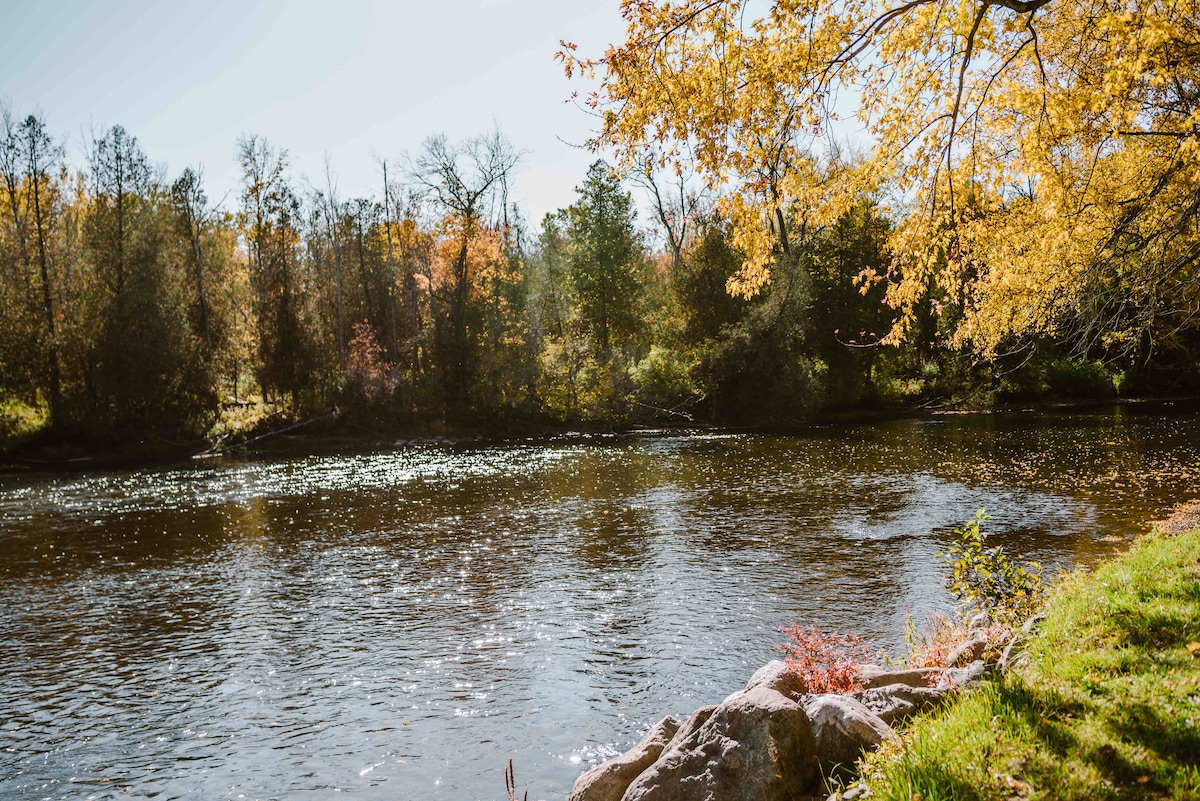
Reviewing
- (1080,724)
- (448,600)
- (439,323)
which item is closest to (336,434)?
(439,323)

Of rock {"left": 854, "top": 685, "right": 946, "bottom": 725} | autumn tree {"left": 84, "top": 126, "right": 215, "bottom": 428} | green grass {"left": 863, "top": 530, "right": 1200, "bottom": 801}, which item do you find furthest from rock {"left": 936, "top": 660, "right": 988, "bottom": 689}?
autumn tree {"left": 84, "top": 126, "right": 215, "bottom": 428}

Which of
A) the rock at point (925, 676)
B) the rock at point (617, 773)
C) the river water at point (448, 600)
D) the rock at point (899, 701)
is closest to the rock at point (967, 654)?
the rock at point (925, 676)

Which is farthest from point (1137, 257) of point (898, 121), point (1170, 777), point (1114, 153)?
point (1170, 777)

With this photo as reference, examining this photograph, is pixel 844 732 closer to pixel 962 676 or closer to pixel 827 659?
pixel 962 676

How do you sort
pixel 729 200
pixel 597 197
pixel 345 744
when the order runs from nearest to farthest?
pixel 345 744
pixel 729 200
pixel 597 197

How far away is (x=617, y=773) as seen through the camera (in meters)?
5.62

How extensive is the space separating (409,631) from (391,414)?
29.8 m

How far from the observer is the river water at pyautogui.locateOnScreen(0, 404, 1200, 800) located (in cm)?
753

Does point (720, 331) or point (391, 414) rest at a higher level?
point (720, 331)

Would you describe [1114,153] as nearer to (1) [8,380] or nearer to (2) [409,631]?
(2) [409,631]

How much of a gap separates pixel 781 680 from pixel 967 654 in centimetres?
197

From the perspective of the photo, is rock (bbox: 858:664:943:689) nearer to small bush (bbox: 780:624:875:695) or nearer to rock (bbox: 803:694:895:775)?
small bush (bbox: 780:624:875:695)

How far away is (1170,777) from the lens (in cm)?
360

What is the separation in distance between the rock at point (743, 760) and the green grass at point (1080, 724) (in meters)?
0.53
